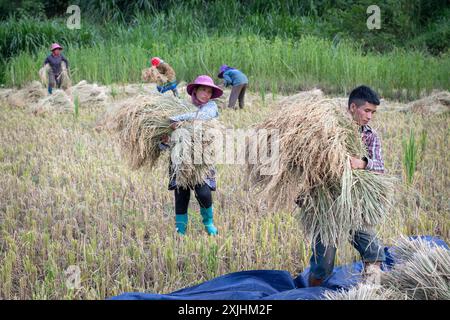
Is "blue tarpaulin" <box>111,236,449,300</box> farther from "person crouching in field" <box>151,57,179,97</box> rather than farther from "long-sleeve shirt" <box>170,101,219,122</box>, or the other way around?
"person crouching in field" <box>151,57,179,97</box>

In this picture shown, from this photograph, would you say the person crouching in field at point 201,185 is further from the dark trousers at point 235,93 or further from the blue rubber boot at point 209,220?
the dark trousers at point 235,93

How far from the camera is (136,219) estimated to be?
525 centimetres

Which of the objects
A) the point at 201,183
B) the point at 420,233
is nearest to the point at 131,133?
the point at 201,183

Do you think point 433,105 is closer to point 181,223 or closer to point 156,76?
point 156,76

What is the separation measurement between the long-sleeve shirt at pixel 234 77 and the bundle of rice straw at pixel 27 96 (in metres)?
3.03

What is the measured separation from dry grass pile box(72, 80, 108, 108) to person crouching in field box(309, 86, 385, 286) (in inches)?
286

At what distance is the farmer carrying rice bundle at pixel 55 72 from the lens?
37.7 feet

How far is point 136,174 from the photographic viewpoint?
21.5 ft


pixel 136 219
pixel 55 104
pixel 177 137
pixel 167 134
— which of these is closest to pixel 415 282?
pixel 177 137

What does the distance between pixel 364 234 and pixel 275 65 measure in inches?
343

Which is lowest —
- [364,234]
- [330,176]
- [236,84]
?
[364,234]

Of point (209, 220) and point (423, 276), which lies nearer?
point (423, 276)

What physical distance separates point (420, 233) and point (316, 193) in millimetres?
1465
